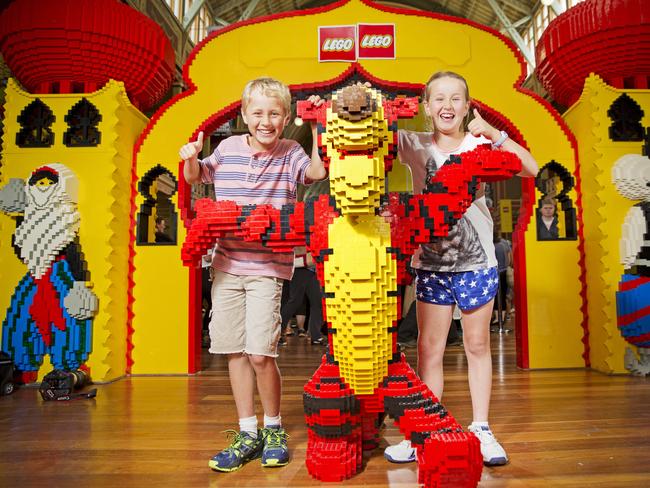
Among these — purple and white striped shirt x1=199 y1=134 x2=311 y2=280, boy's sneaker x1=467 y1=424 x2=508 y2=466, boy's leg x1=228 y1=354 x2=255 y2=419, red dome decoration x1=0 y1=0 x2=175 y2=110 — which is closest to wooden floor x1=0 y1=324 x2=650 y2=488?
boy's sneaker x1=467 y1=424 x2=508 y2=466

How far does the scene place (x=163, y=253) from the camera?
9.94ft

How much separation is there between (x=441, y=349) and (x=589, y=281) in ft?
6.51

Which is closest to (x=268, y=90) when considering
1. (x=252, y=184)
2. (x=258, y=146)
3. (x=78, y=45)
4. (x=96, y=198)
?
(x=258, y=146)

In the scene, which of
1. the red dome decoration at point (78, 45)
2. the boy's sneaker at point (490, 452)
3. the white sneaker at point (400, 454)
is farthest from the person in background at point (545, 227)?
the red dome decoration at point (78, 45)

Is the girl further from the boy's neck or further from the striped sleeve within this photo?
the striped sleeve

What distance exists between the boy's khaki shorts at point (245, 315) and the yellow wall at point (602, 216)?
227 centimetres

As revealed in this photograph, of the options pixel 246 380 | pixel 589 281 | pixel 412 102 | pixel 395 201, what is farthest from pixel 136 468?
pixel 589 281

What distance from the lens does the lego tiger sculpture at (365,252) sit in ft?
3.67

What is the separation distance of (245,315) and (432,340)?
619mm

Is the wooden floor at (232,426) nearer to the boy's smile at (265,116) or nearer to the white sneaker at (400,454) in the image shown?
the white sneaker at (400,454)

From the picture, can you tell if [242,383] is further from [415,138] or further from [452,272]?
[415,138]

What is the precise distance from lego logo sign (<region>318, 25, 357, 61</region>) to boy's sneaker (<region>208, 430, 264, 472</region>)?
250cm

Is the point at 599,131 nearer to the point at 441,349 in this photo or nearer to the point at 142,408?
the point at 441,349

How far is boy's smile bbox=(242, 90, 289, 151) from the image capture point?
1459mm
